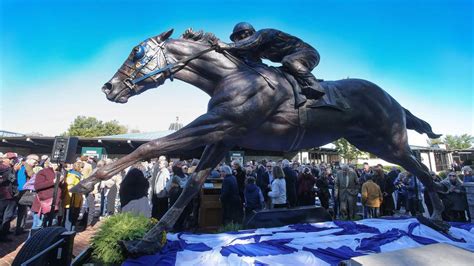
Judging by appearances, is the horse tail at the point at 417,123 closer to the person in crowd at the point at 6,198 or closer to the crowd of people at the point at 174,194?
the crowd of people at the point at 174,194

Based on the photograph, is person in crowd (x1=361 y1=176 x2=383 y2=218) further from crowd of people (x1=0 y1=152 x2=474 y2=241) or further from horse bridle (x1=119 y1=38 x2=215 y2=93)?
horse bridle (x1=119 y1=38 x2=215 y2=93)

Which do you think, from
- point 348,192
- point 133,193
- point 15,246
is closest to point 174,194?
point 133,193

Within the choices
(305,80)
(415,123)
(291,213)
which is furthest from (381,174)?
(305,80)

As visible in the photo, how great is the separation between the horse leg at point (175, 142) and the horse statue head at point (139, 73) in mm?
737

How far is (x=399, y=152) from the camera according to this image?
3.82m

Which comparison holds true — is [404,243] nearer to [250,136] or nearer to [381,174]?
[250,136]

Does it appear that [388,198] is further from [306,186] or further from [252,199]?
[252,199]

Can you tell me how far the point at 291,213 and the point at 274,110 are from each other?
7.28 ft

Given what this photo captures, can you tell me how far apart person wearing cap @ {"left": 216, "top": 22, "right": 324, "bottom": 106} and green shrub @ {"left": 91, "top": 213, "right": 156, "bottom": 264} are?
2.33 metres

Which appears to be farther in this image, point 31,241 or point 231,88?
point 231,88

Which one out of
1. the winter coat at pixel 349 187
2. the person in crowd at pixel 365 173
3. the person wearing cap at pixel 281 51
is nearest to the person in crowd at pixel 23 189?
the person wearing cap at pixel 281 51

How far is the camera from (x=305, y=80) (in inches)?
128

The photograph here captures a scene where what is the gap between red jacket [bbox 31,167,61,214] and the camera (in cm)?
637

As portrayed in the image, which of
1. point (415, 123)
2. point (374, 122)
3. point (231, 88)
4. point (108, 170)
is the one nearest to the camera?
point (108, 170)
